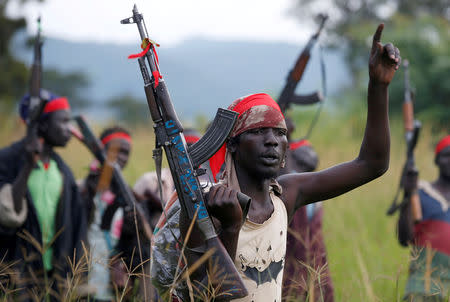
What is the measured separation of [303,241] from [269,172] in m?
1.34


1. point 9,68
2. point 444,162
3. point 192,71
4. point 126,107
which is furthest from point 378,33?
point 192,71

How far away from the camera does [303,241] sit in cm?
365

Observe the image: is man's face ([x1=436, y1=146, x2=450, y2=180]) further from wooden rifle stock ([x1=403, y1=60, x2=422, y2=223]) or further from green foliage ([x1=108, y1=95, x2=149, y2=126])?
green foliage ([x1=108, y1=95, x2=149, y2=126])

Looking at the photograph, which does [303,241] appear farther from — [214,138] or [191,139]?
[214,138]

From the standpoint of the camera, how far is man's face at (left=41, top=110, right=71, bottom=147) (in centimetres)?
490

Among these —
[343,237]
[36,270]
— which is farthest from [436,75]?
[36,270]

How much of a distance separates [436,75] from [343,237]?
9.29 metres

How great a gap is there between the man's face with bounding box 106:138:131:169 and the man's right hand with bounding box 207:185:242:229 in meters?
3.42

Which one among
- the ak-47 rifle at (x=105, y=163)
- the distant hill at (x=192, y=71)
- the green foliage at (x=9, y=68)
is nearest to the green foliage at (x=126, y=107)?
the green foliage at (x=9, y=68)

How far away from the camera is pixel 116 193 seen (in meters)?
5.20

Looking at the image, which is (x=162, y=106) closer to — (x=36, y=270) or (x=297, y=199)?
(x=297, y=199)

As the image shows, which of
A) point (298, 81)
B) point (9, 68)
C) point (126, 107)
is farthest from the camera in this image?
point (126, 107)

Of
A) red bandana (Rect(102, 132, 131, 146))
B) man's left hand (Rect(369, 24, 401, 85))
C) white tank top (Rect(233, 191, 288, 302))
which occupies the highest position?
man's left hand (Rect(369, 24, 401, 85))

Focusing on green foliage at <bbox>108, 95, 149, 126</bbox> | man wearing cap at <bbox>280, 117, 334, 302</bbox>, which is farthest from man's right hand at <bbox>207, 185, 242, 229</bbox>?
green foliage at <bbox>108, 95, 149, 126</bbox>
